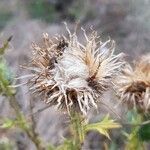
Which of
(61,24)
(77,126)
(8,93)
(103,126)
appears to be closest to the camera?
(77,126)

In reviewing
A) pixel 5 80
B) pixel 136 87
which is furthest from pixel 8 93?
pixel 136 87

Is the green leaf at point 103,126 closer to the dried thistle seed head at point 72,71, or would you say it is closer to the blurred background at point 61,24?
the dried thistle seed head at point 72,71

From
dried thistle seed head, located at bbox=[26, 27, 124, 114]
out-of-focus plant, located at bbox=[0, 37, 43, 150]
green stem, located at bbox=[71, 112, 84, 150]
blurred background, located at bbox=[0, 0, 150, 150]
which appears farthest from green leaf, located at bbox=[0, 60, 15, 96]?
blurred background, located at bbox=[0, 0, 150, 150]

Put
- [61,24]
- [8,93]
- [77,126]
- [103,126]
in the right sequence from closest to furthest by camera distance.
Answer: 1. [77,126]
2. [103,126]
3. [8,93]
4. [61,24]

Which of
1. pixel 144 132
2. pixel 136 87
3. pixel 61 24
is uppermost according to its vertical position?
pixel 61 24

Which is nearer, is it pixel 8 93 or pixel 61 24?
pixel 8 93

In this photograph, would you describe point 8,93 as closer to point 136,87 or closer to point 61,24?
point 136,87

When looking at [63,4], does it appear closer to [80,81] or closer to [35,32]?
[35,32]
